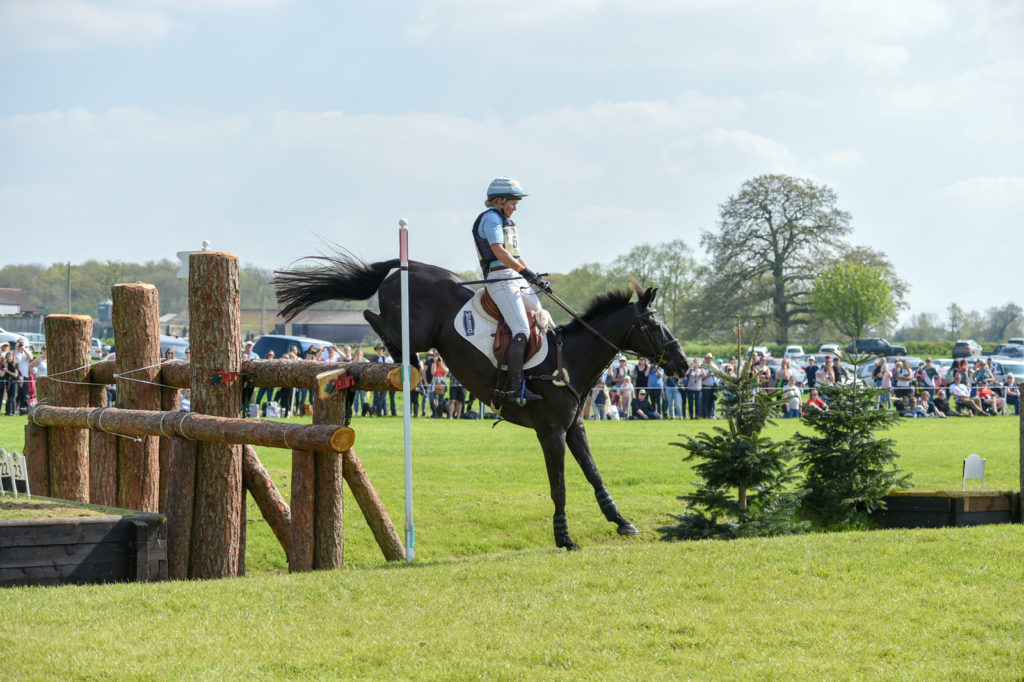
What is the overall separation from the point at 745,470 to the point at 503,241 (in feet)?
11.7

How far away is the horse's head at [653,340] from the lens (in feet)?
33.9

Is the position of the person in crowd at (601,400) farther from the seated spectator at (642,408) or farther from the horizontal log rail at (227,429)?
the horizontal log rail at (227,429)

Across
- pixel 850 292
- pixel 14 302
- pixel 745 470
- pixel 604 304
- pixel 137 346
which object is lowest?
pixel 745 470

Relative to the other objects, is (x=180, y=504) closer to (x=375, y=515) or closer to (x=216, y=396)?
(x=216, y=396)

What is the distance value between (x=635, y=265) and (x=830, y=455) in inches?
2856

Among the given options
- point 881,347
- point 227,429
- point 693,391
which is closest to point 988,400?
point 693,391

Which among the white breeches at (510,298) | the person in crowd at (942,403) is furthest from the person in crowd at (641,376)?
the white breeches at (510,298)

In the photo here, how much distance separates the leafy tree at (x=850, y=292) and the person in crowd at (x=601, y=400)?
130 feet

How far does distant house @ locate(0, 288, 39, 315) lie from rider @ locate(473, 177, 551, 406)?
110 metres

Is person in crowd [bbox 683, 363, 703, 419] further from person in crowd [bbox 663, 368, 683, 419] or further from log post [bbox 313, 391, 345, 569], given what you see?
log post [bbox 313, 391, 345, 569]

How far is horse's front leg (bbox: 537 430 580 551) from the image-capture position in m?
9.79

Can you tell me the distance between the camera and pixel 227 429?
28.8ft

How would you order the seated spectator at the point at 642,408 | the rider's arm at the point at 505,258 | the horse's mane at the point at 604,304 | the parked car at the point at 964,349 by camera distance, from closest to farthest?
1. the rider's arm at the point at 505,258
2. the horse's mane at the point at 604,304
3. the seated spectator at the point at 642,408
4. the parked car at the point at 964,349

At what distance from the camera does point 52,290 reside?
363 ft
